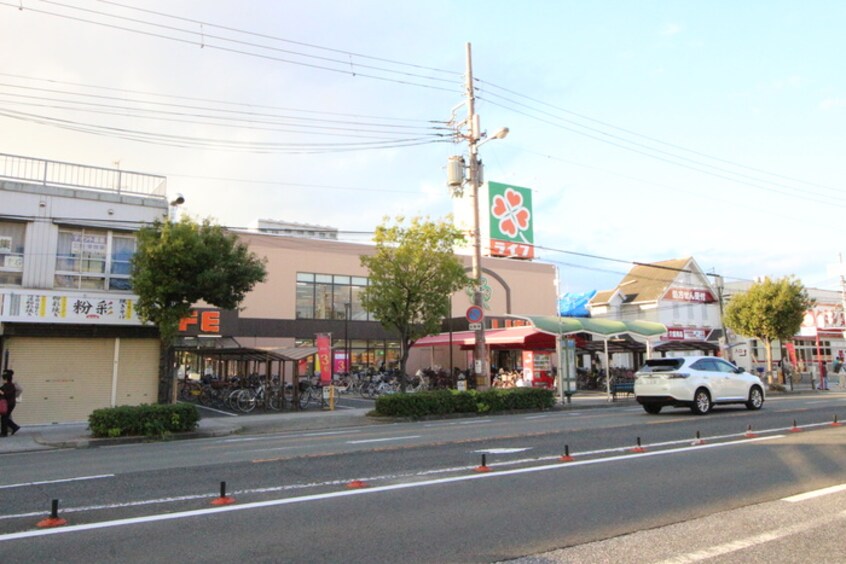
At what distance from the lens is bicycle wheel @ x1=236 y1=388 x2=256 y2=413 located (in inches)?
905

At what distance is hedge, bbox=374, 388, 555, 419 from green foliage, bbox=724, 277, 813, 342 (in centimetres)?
1864

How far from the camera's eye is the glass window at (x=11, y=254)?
18.8 metres

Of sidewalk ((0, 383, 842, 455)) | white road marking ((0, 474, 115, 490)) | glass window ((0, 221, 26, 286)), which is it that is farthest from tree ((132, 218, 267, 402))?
white road marking ((0, 474, 115, 490))

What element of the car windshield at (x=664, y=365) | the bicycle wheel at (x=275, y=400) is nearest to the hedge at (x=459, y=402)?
the car windshield at (x=664, y=365)

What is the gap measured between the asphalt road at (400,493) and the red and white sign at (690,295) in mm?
39075

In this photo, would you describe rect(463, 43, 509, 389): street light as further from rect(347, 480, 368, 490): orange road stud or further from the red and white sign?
the red and white sign

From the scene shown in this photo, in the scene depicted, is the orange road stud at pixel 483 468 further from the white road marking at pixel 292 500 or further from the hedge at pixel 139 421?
the hedge at pixel 139 421

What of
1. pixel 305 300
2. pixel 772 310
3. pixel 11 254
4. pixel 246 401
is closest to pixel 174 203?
pixel 11 254

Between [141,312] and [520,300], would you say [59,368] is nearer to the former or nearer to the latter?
[141,312]

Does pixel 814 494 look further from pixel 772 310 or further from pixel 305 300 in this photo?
pixel 305 300

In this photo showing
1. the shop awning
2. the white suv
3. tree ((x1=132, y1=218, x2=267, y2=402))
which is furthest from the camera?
the shop awning

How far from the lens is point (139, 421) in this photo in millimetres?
15633

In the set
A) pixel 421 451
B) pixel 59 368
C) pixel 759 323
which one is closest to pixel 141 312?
pixel 59 368

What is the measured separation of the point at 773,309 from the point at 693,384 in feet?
68.8
